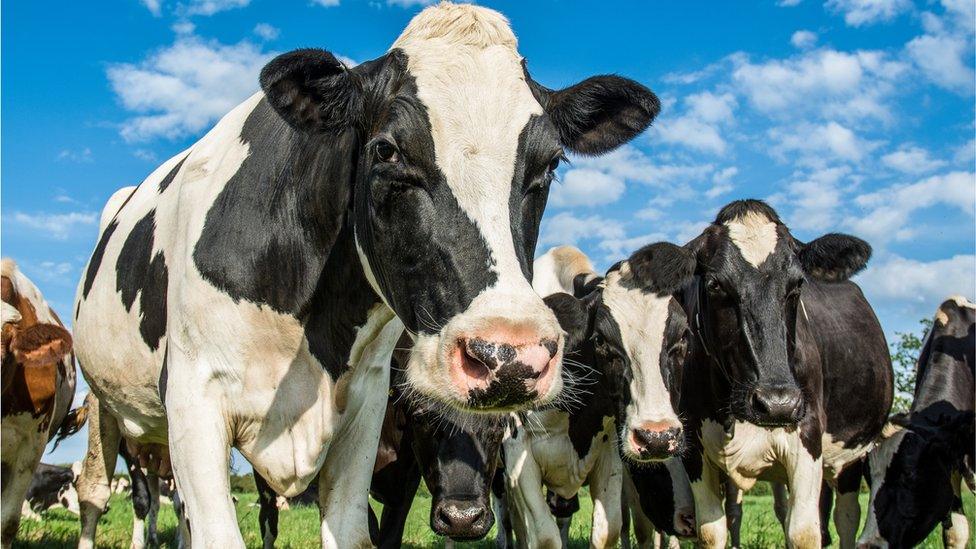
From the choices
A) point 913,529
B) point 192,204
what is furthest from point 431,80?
point 913,529

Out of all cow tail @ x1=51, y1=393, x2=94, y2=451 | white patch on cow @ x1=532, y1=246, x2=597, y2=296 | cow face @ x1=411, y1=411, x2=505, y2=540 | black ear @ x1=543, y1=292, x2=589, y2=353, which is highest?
white patch on cow @ x1=532, y1=246, x2=597, y2=296

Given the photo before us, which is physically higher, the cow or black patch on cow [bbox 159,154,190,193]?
black patch on cow [bbox 159,154,190,193]

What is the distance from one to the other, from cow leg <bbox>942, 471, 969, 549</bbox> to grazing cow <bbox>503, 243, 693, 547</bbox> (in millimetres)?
2549

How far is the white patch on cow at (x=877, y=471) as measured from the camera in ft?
24.2

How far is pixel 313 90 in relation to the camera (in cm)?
397

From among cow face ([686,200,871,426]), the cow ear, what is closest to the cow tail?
the cow ear

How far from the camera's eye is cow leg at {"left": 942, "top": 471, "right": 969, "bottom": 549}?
25.8 feet

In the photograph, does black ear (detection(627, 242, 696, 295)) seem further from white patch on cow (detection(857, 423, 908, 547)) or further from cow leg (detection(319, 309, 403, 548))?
cow leg (detection(319, 309, 403, 548))

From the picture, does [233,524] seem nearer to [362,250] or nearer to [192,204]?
[362,250]

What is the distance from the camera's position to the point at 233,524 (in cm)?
385

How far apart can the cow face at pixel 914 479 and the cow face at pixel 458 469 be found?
132 inches

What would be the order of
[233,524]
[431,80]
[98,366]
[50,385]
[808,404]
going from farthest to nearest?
[50,385]
[808,404]
[98,366]
[233,524]
[431,80]

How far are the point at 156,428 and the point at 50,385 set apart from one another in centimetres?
297

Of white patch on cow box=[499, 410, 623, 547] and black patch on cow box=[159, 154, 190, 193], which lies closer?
black patch on cow box=[159, 154, 190, 193]
